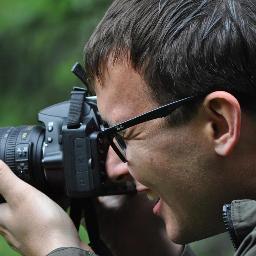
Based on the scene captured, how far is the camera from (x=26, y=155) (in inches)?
93.9

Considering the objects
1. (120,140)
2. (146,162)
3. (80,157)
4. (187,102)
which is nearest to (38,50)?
(80,157)

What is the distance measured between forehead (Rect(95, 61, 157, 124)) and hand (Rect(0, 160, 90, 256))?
0.30 m

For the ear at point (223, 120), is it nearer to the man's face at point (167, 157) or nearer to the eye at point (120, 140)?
the man's face at point (167, 157)

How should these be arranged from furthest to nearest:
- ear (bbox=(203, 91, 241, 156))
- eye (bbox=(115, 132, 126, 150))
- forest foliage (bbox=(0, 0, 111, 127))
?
forest foliage (bbox=(0, 0, 111, 127)) → eye (bbox=(115, 132, 126, 150)) → ear (bbox=(203, 91, 241, 156))

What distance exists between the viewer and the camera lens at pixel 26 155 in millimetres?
2373

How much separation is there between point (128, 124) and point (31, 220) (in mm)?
403

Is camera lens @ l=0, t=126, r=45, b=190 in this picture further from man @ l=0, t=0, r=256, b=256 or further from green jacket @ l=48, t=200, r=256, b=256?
Result: green jacket @ l=48, t=200, r=256, b=256

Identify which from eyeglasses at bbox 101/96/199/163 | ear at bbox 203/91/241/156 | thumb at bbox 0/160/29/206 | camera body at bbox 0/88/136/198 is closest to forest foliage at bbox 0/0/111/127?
camera body at bbox 0/88/136/198

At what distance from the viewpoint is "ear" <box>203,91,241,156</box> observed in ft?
6.04

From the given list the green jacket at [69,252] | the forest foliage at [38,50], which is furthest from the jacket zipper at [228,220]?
the forest foliage at [38,50]

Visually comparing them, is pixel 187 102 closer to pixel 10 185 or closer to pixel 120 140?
pixel 120 140

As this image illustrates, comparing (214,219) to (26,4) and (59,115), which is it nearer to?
(59,115)

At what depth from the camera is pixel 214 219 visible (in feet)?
6.53

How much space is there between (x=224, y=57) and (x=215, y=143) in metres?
0.17
